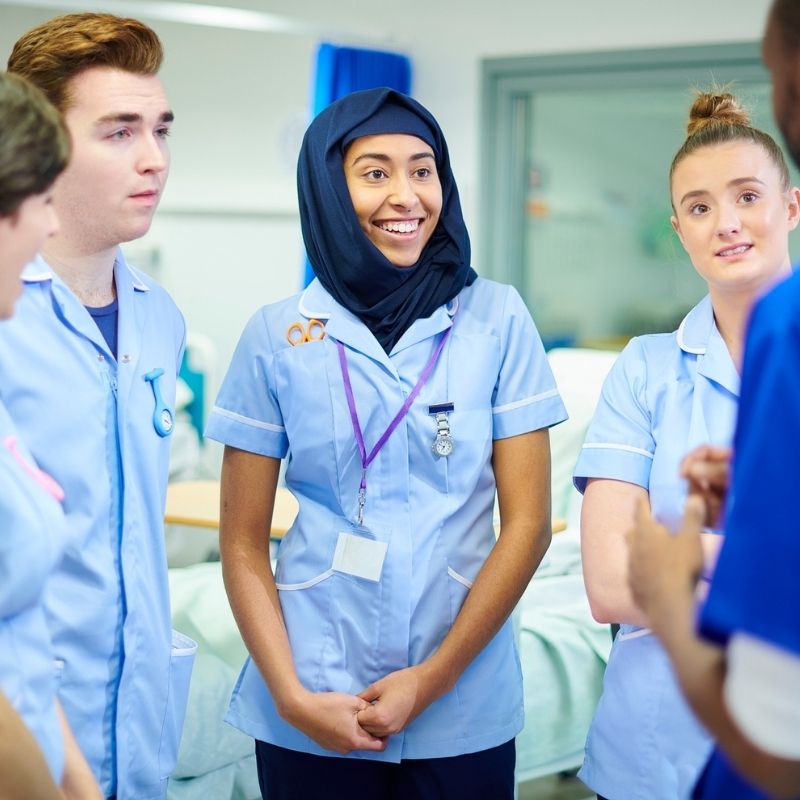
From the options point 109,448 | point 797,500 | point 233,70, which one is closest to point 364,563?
point 109,448

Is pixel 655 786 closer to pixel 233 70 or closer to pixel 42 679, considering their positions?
pixel 42 679

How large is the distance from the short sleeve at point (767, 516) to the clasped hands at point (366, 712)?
0.90 m

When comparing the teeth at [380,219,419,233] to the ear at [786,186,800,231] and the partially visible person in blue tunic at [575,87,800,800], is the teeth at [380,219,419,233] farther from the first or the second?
the ear at [786,186,800,231]

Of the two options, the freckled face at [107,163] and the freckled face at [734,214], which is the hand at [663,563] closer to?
the freckled face at [734,214]

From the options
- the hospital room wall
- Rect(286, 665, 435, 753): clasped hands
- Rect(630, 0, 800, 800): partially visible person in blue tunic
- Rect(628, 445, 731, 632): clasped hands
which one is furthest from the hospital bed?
the hospital room wall

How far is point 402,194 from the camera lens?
1.90 m

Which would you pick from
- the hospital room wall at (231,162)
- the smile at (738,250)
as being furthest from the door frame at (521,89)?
the smile at (738,250)

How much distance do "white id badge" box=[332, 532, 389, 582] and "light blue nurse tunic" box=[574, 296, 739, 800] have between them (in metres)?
0.35

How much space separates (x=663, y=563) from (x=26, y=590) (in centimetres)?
66

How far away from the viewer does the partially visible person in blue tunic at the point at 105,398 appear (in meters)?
1.58

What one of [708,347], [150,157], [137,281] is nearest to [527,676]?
[708,347]

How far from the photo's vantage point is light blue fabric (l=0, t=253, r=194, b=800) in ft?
5.15

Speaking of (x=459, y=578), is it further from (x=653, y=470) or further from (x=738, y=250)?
(x=738, y=250)

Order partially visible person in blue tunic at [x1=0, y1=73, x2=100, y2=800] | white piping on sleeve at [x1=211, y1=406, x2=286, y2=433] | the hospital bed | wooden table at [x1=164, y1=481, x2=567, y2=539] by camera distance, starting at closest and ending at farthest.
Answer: partially visible person in blue tunic at [x1=0, y1=73, x2=100, y2=800] → white piping on sleeve at [x1=211, y1=406, x2=286, y2=433] → the hospital bed → wooden table at [x1=164, y1=481, x2=567, y2=539]
